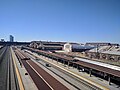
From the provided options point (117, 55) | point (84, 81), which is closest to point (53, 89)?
point (84, 81)

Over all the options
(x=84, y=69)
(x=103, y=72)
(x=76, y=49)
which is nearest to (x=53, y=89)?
(x=103, y=72)

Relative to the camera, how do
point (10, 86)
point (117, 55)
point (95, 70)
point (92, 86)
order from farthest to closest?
point (117, 55) → point (95, 70) → point (10, 86) → point (92, 86)

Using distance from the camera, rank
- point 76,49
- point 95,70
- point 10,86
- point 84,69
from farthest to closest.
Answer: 1. point 76,49
2. point 84,69
3. point 95,70
4. point 10,86

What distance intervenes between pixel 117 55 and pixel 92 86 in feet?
103

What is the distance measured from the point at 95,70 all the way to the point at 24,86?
17826mm

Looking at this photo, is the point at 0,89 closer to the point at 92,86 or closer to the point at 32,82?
the point at 32,82

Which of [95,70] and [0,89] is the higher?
[95,70]

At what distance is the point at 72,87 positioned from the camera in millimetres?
34312

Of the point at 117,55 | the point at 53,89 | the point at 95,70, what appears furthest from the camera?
the point at 117,55

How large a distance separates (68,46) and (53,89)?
313ft

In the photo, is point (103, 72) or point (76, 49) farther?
point (76, 49)

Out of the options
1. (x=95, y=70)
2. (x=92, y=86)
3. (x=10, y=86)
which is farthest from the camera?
(x=95, y=70)

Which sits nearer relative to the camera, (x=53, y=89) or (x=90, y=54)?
(x=53, y=89)

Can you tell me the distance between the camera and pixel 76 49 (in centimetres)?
12112
